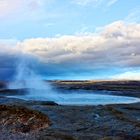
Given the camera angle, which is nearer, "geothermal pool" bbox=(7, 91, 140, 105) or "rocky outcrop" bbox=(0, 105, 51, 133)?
"rocky outcrop" bbox=(0, 105, 51, 133)

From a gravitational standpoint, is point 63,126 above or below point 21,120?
below

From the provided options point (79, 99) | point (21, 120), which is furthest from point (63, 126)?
point (79, 99)

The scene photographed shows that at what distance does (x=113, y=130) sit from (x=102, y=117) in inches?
163

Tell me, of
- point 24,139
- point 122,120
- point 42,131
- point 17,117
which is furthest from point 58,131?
point 122,120

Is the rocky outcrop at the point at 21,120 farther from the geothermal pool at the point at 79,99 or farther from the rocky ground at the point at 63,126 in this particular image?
the geothermal pool at the point at 79,99

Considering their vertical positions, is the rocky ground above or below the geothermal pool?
below

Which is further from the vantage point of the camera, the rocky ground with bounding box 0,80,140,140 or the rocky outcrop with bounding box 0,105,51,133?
the rocky outcrop with bounding box 0,105,51,133

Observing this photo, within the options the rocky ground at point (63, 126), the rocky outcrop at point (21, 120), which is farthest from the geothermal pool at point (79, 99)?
the rocky outcrop at point (21, 120)

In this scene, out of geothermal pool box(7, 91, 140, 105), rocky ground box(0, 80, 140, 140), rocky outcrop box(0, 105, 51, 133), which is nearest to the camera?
rocky ground box(0, 80, 140, 140)

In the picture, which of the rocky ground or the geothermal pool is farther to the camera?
the geothermal pool

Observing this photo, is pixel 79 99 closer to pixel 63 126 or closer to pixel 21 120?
pixel 21 120

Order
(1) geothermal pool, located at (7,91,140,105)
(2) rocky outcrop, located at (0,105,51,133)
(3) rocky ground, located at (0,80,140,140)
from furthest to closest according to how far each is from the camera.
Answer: (1) geothermal pool, located at (7,91,140,105) < (2) rocky outcrop, located at (0,105,51,133) < (3) rocky ground, located at (0,80,140,140)

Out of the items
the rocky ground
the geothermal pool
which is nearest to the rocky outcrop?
the rocky ground

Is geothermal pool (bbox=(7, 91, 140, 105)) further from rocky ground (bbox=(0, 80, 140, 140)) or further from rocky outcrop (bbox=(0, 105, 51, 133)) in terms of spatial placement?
rocky outcrop (bbox=(0, 105, 51, 133))
